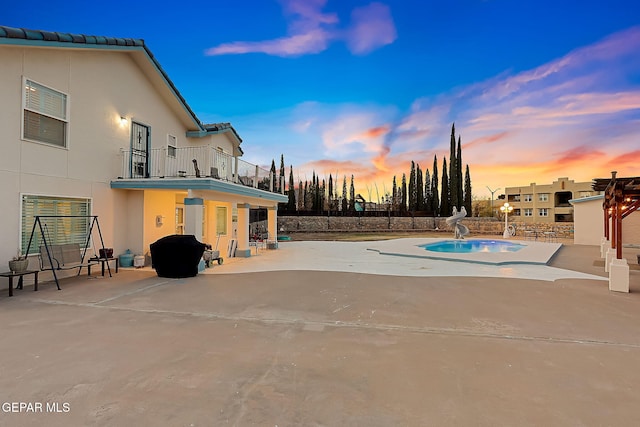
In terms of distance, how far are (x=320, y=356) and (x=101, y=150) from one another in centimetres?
1031

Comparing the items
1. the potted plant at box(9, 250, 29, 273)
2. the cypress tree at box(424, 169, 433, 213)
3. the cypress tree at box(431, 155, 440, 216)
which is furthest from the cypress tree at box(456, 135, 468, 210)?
the potted plant at box(9, 250, 29, 273)

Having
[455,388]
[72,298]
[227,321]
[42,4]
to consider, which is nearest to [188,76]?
[42,4]

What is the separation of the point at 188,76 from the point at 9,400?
20551 millimetres

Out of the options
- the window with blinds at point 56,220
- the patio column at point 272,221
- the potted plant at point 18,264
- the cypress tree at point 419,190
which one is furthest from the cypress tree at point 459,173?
the potted plant at point 18,264

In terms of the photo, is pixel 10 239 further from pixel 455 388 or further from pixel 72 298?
pixel 455 388

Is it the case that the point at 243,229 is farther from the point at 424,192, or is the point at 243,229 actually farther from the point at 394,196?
the point at 424,192

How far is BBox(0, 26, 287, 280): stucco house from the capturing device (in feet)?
25.0

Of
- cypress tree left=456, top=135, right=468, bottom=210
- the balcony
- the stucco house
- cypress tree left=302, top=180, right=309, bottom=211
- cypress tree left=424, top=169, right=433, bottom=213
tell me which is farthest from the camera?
cypress tree left=302, top=180, right=309, bottom=211

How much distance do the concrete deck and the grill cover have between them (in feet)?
4.65

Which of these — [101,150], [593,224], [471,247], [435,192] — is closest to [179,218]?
[101,150]

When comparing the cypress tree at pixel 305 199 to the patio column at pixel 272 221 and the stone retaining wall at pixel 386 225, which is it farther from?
the patio column at pixel 272 221

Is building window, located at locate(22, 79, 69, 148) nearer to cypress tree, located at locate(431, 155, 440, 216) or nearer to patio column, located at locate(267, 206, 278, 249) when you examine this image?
patio column, located at locate(267, 206, 278, 249)

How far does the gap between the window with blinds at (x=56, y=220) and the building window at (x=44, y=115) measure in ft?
5.40

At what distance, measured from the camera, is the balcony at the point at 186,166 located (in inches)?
430
